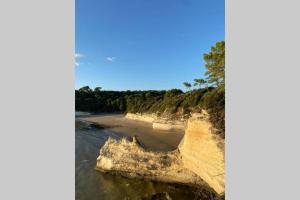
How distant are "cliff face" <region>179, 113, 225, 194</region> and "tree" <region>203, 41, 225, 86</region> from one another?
727 inches

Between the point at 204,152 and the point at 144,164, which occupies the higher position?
the point at 204,152

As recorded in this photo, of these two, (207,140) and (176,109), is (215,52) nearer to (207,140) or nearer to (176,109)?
(176,109)

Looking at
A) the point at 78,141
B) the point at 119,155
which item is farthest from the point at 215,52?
the point at 119,155

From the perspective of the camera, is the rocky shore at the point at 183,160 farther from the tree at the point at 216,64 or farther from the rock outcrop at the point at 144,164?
the tree at the point at 216,64

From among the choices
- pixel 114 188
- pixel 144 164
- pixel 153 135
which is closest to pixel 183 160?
pixel 144 164

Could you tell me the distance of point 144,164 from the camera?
9.66 meters

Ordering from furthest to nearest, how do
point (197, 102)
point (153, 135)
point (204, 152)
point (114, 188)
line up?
point (197, 102) → point (153, 135) → point (114, 188) → point (204, 152)

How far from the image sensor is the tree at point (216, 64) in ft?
83.1

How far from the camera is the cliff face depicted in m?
6.88

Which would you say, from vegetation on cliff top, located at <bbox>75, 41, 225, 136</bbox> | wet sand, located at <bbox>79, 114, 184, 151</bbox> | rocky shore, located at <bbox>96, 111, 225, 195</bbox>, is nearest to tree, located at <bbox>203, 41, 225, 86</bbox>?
vegetation on cliff top, located at <bbox>75, 41, 225, 136</bbox>

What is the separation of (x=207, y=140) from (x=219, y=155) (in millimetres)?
838

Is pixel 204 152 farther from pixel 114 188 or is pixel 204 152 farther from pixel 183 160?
pixel 114 188

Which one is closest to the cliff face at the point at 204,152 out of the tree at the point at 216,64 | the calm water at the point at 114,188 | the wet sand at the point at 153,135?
the calm water at the point at 114,188

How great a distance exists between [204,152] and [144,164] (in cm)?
313
